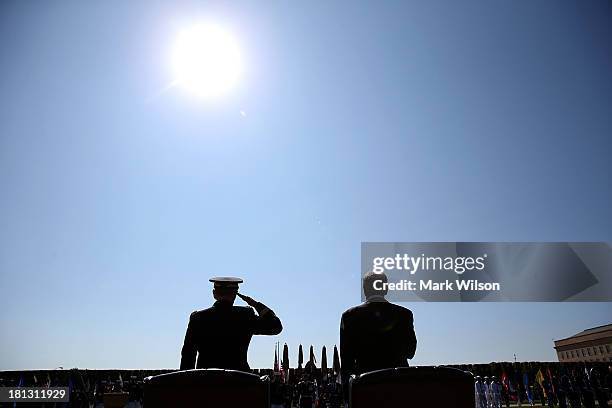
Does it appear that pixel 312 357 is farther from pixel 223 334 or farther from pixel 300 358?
pixel 223 334

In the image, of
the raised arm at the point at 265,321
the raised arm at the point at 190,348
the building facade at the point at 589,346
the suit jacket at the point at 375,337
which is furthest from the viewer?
the building facade at the point at 589,346

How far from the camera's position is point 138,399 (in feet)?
86.3

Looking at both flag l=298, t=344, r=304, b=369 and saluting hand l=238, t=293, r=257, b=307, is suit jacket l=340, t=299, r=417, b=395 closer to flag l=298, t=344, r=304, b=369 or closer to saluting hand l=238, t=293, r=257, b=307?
saluting hand l=238, t=293, r=257, b=307

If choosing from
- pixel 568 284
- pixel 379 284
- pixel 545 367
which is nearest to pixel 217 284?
pixel 379 284

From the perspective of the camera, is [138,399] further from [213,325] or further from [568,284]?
[213,325]

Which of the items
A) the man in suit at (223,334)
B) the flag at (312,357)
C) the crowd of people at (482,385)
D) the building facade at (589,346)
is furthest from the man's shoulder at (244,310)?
the building facade at (589,346)

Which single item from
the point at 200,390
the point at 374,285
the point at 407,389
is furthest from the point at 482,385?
the point at 200,390

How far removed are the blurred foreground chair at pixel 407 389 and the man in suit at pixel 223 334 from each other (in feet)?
5.85

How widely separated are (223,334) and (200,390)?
1.52 meters

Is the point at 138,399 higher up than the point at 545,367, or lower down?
lower down

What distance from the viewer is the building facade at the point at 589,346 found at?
10569cm

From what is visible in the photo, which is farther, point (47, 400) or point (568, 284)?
point (47, 400)

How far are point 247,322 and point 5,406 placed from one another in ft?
107

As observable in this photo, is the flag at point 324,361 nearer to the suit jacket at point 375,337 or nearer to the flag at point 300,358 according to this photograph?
the flag at point 300,358
